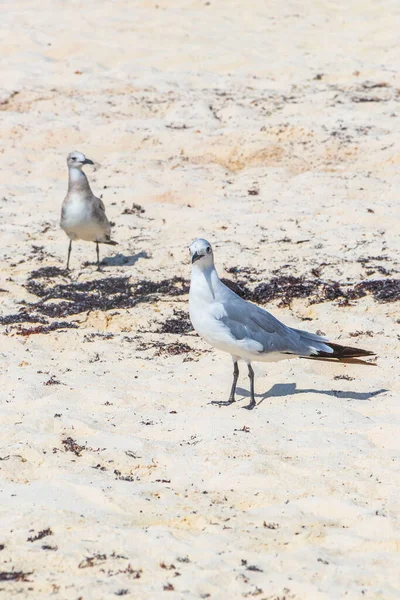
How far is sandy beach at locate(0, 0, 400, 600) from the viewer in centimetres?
399

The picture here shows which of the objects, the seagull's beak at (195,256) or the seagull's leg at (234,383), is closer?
the seagull's beak at (195,256)

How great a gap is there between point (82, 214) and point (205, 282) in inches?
142

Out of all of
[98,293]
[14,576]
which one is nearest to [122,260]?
[98,293]

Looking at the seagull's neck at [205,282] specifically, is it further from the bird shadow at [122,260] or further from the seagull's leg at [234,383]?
the bird shadow at [122,260]

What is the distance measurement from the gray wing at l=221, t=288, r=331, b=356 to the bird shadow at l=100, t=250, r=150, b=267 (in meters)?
3.33

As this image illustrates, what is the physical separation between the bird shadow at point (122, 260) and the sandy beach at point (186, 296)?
27 millimetres

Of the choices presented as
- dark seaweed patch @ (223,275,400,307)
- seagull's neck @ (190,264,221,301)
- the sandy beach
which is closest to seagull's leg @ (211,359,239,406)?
the sandy beach

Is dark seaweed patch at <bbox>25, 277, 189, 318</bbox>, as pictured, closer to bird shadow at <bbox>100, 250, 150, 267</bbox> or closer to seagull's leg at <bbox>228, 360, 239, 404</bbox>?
bird shadow at <bbox>100, 250, 150, 267</bbox>

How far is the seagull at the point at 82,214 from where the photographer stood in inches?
365

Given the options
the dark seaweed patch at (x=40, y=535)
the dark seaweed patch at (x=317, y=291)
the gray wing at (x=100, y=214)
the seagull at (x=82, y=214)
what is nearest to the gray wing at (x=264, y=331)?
the dark seaweed patch at (x=317, y=291)

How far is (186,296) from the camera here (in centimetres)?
820

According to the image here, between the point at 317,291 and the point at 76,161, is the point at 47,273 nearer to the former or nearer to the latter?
the point at 76,161

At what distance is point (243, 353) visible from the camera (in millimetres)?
5879

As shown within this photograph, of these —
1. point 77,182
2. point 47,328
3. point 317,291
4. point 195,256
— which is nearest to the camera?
point 195,256
